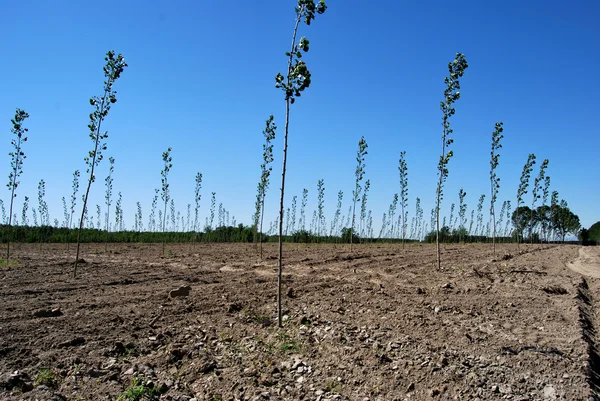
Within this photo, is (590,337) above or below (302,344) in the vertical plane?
above

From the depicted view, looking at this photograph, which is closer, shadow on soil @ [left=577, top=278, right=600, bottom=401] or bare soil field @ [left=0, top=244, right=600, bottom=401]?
shadow on soil @ [left=577, top=278, right=600, bottom=401]

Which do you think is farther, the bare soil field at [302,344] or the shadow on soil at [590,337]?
the bare soil field at [302,344]

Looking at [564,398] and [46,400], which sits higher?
[564,398]

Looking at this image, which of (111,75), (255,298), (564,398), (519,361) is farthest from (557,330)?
(111,75)

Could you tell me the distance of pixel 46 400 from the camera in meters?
5.34

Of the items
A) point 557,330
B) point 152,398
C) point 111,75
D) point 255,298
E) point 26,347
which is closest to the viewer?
point 152,398

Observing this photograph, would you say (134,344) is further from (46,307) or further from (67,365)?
(46,307)

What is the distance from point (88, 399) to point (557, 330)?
8524 millimetres

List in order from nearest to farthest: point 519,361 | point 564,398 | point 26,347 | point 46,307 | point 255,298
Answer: point 564,398, point 519,361, point 26,347, point 46,307, point 255,298

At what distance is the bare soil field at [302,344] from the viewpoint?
19.1 ft

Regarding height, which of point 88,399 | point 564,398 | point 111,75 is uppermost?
point 111,75

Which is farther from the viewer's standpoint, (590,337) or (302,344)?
(590,337)

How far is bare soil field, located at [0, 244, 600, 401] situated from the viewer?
5824mm

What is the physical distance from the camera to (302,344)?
24.5 ft
